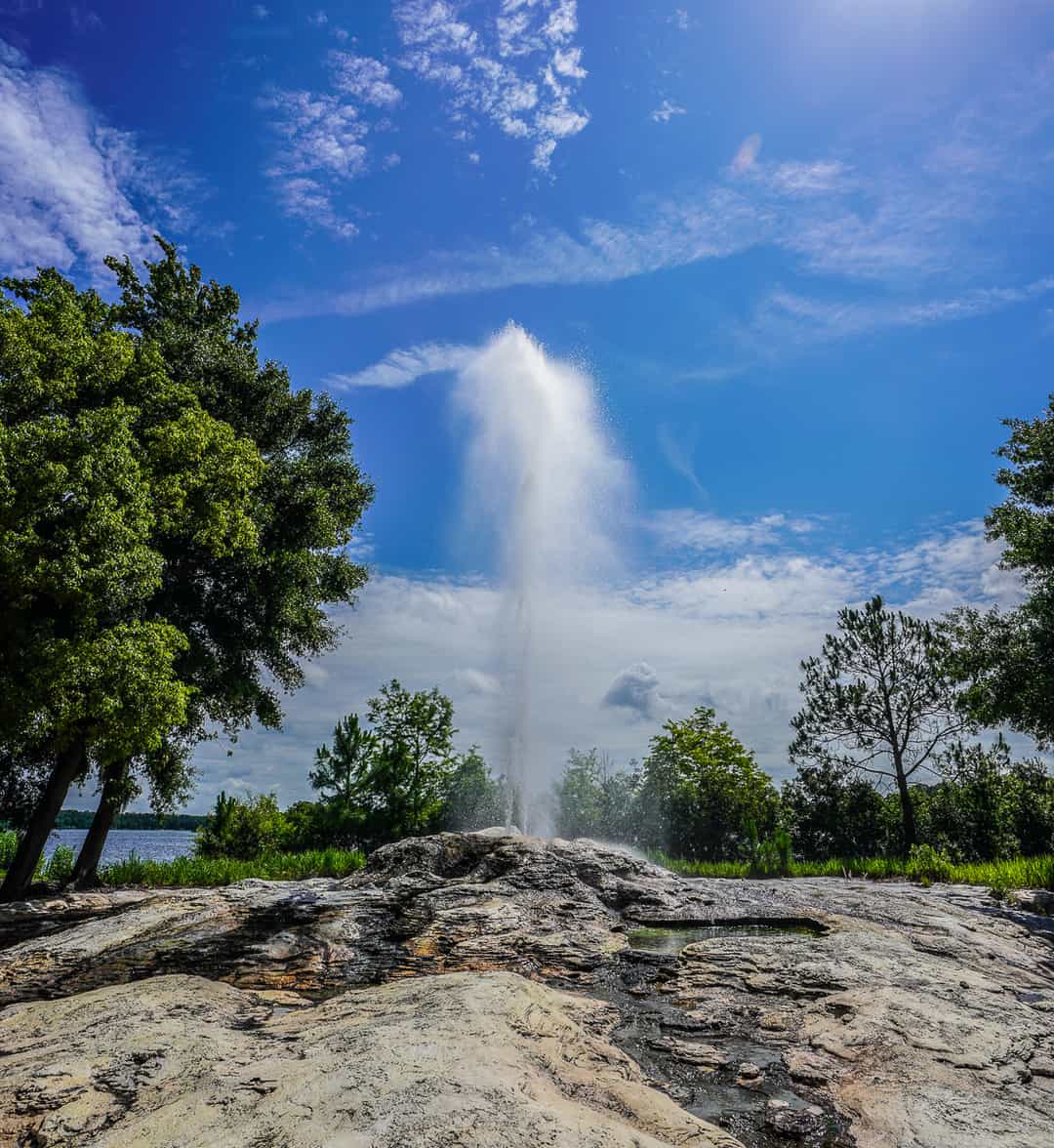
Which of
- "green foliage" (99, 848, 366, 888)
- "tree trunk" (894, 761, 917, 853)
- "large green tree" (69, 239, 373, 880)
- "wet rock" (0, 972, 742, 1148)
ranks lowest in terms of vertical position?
"wet rock" (0, 972, 742, 1148)

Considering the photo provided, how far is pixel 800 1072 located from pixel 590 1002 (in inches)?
65.0

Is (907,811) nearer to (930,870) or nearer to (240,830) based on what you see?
(930,870)

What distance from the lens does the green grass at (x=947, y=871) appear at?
13211 mm

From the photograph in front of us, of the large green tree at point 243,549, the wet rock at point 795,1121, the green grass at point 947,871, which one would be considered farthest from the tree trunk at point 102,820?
the green grass at point 947,871

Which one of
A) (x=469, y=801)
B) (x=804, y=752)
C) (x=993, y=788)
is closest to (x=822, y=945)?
(x=469, y=801)

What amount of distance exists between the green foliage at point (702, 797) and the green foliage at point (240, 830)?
20702mm

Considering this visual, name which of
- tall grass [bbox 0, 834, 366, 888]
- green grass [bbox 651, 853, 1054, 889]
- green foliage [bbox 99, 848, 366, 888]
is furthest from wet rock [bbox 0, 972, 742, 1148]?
green grass [bbox 651, 853, 1054, 889]

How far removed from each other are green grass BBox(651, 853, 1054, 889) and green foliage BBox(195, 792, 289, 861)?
62.9ft

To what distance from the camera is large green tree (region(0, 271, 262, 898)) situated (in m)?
10.5

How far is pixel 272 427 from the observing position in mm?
19266

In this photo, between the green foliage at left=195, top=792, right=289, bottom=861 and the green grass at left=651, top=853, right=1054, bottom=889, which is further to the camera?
the green foliage at left=195, top=792, right=289, bottom=861

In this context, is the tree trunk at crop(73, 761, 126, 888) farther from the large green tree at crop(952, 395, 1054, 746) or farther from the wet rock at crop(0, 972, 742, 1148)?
the large green tree at crop(952, 395, 1054, 746)

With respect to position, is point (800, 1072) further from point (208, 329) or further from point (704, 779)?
point (704, 779)

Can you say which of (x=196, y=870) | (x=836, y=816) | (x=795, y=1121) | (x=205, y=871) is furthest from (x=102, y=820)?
(x=836, y=816)
